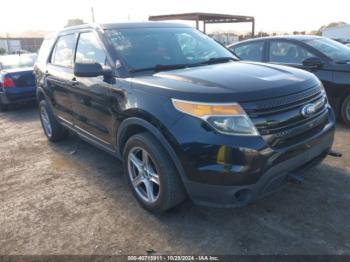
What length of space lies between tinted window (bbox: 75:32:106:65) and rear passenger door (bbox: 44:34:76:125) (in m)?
0.24

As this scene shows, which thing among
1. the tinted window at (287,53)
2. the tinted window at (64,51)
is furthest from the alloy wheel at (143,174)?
the tinted window at (287,53)

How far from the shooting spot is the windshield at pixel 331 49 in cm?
566

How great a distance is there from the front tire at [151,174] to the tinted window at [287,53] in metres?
3.92

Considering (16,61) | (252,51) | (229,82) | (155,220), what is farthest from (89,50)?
(16,61)

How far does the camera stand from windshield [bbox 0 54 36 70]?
9430 millimetres

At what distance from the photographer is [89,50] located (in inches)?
158

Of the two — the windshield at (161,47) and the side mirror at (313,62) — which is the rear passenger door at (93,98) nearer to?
the windshield at (161,47)

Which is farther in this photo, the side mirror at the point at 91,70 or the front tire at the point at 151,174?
the side mirror at the point at 91,70

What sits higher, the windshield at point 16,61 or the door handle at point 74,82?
the door handle at point 74,82

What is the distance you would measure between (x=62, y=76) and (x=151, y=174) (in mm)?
2257

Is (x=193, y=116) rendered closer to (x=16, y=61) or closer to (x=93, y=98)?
(x=93, y=98)

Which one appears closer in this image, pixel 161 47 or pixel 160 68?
pixel 160 68

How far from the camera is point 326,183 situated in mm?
3689

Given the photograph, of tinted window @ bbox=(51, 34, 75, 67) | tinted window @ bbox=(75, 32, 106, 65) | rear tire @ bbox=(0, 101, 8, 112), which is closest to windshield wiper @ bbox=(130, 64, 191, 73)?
tinted window @ bbox=(75, 32, 106, 65)
